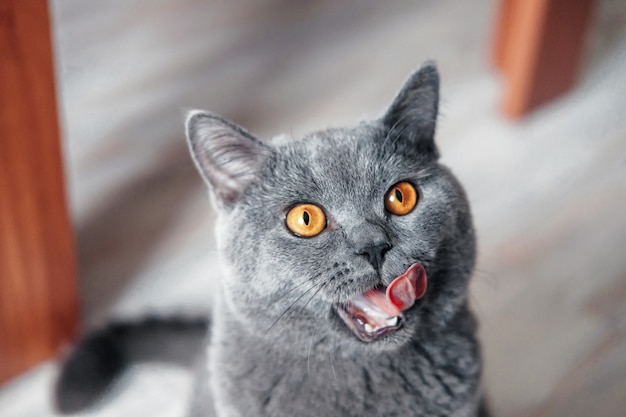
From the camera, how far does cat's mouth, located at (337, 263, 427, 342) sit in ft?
2.77

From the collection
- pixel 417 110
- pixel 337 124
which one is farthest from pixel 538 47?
pixel 417 110

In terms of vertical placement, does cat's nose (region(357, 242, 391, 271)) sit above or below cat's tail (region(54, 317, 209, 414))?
above

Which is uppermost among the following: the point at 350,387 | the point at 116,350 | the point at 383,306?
the point at 383,306

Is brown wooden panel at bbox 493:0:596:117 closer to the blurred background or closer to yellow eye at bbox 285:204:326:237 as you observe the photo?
the blurred background

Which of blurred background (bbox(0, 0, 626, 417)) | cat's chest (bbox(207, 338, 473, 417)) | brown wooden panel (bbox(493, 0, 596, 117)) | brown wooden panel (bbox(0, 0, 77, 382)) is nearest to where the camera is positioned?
cat's chest (bbox(207, 338, 473, 417))

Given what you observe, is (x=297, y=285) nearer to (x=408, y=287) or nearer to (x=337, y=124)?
(x=408, y=287)

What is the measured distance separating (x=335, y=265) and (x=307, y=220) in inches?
2.6

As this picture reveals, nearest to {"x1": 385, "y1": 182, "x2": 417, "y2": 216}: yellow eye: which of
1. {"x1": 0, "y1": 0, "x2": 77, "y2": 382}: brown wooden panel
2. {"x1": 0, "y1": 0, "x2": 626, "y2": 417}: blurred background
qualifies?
{"x1": 0, "y1": 0, "x2": 626, "y2": 417}: blurred background

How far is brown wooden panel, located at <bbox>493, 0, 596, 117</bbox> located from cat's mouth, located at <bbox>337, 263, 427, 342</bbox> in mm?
984

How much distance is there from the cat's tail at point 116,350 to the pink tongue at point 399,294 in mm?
502

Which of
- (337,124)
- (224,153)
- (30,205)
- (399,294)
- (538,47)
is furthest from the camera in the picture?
(538,47)

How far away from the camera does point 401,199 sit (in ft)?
2.98

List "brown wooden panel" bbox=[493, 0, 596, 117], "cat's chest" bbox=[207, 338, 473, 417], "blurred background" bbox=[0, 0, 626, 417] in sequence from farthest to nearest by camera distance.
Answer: "brown wooden panel" bbox=[493, 0, 596, 117] < "blurred background" bbox=[0, 0, 626, 417] < "cat's chest" bbox=[207, 338, 473, 417]

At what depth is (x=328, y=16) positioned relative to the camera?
2078mm
